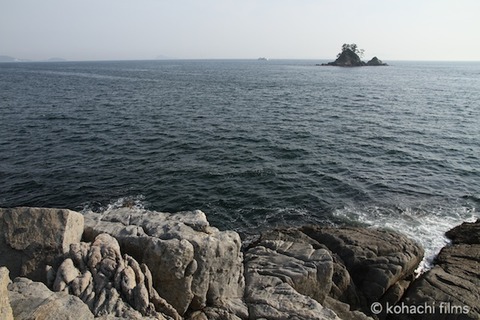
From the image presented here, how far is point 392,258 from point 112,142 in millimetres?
33966

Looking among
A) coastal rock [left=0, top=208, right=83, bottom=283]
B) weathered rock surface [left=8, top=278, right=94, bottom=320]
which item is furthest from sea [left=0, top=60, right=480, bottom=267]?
weathered rock surface [left=8, top=278, right=94, bottom=320]

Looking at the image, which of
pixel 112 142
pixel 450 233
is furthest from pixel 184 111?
pixel 450 233

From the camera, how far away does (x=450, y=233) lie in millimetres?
22953

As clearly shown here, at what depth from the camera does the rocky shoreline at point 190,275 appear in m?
11.2

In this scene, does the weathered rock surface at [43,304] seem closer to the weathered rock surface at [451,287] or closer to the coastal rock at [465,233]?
the weathered rock surface at [451,287]

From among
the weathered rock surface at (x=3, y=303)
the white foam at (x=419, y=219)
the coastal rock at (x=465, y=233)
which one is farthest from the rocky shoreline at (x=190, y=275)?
the white foam at (x=419, y=219)

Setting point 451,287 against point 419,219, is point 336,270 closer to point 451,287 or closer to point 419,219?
point 451,287

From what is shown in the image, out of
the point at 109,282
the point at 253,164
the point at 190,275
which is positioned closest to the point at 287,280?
the point at 190,275

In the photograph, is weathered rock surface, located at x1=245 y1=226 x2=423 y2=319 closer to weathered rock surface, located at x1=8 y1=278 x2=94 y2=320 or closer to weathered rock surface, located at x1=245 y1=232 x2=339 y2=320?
weathered rock surface, located at x1=245 y1=232 x2=339 y2=320

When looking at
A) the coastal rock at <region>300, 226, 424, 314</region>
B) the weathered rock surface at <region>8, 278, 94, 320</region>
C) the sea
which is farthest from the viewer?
the sea

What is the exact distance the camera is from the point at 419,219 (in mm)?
25266

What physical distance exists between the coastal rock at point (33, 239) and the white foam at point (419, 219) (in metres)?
19.6

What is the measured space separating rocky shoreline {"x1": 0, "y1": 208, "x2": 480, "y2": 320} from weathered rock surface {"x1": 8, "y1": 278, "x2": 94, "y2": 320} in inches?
1.1

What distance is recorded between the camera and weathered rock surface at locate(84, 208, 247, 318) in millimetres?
12969
